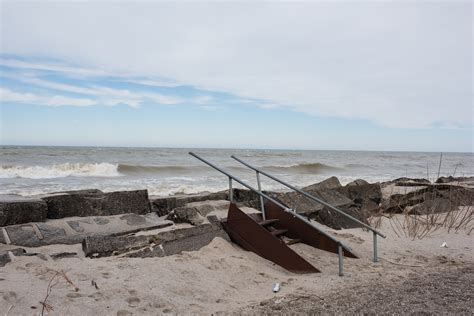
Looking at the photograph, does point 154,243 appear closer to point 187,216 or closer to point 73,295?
point 187,216

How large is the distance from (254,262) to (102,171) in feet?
54.3

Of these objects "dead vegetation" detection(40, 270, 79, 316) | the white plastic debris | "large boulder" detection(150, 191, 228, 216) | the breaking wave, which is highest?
"large boulder" detection(150, 191, 228, 216)

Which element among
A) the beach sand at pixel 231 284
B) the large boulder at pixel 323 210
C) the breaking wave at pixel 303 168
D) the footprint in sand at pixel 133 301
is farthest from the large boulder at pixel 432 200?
the breaking wave at pixel 303 168

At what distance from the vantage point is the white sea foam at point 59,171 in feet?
55.4

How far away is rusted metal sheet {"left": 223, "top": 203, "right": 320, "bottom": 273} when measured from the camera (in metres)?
4.12

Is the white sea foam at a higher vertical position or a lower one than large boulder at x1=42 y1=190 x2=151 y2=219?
lower

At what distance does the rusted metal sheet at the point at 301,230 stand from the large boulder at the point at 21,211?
117 inches

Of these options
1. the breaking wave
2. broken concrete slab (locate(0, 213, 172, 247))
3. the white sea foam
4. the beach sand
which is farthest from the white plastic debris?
the breaking wave

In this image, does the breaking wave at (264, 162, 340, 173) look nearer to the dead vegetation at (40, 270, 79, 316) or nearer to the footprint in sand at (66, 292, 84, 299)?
the dead vegetation at (40, 270, 79, 316)

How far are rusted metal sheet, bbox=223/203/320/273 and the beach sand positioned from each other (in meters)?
0.09

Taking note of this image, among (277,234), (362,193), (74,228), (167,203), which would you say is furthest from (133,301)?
(362,193)

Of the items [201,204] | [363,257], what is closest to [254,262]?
[363,257]

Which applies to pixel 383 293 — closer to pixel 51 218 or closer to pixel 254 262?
pixel 254 262

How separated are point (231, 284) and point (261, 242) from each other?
92 cm
